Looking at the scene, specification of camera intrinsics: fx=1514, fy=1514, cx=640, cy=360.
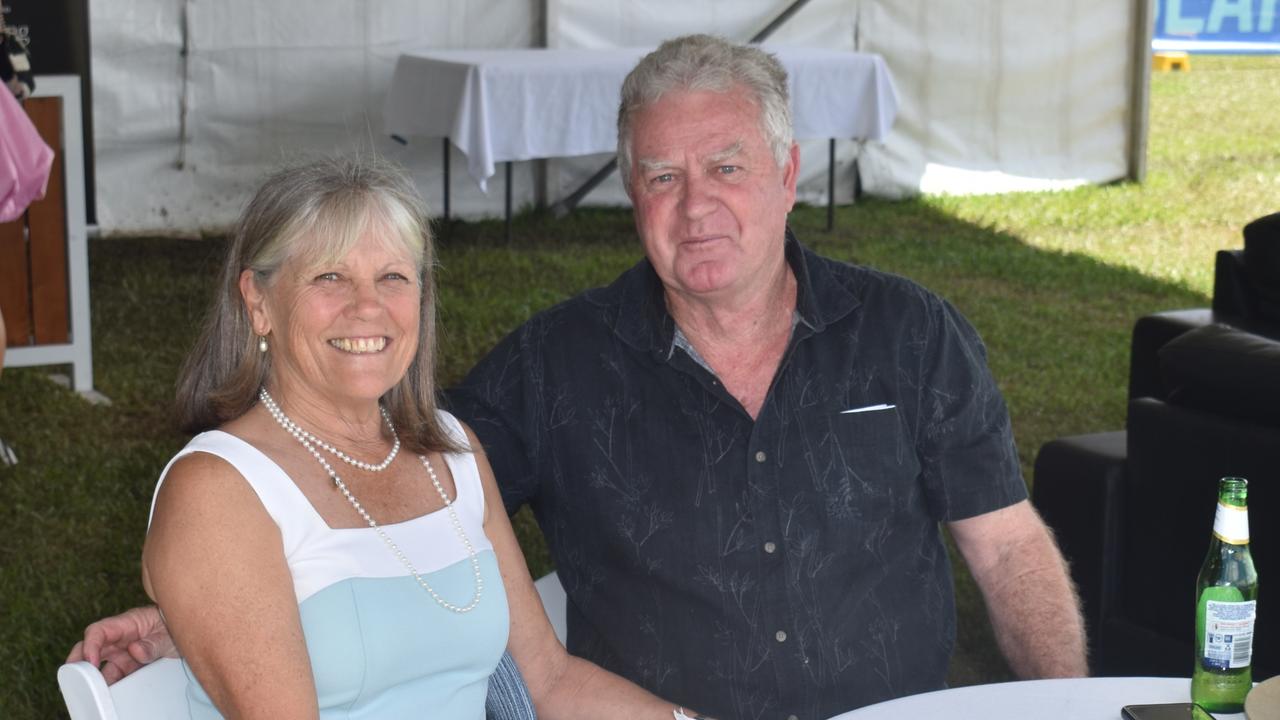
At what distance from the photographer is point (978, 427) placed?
2.31 metres

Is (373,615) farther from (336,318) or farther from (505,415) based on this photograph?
(505,415)

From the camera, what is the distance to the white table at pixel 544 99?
785cm

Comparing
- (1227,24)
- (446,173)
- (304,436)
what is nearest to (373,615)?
(304,436)

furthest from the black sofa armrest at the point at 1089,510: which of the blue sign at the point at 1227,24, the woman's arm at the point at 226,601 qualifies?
the blue sign at the point at 1227,24

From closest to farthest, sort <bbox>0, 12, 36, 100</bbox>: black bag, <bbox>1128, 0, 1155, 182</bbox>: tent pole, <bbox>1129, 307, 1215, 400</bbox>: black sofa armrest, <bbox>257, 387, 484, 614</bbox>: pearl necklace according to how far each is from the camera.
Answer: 1. <bbox>257, 387, 484, 614</bbox>: pearl necklace
2. <bbox>1129, 307, 1215, 400</bbox>: black sofa armrest
3. <bbox>0, 12, 36, 100</bbox>: black bag
4. <bbox>1128, 0, 1155, 182</bbox>: tent pole

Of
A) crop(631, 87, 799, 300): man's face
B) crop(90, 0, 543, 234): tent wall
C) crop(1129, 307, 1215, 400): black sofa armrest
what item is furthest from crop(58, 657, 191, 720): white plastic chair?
crop(90, 0, 543, 234): tent wall

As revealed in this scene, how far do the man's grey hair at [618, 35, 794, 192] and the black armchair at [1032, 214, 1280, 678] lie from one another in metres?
1.27

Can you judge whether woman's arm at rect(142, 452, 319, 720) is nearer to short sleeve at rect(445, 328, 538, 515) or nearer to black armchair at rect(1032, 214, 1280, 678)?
short sleeve at rect(445, 328, 538, 515)

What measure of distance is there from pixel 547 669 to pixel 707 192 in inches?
30.3

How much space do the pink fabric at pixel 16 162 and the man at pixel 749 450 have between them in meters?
2.69

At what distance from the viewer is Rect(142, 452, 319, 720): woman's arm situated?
65.4 inches

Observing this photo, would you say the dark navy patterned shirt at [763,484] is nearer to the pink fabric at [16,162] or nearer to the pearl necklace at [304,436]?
the pearl necklace at [304,436]

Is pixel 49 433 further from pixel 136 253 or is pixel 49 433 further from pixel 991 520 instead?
pixel 991 520

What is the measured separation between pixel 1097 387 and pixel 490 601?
4625 millimetres
